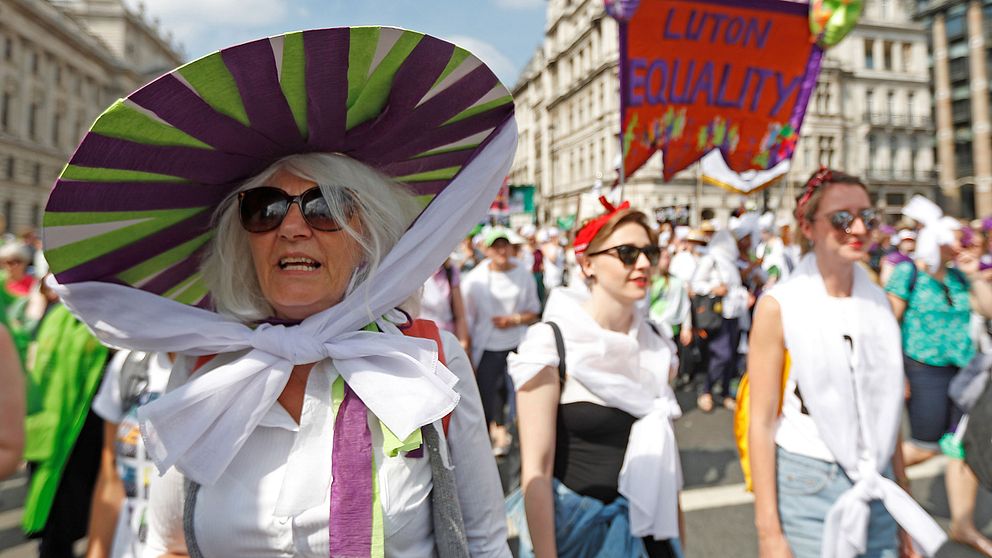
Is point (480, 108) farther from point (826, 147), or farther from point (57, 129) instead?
point (57, 129)

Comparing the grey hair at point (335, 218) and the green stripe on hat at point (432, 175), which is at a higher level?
the green stripe on hat at point (432, 175)

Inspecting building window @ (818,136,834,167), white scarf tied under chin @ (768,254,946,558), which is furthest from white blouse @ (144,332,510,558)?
→ building window @ (818,136,834,167)

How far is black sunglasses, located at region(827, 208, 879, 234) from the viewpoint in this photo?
6.95 feet

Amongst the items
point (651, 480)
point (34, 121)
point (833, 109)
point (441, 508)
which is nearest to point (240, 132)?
point (441, 508)

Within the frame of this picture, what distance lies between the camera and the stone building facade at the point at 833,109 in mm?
39844

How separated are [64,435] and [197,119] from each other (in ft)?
7.14

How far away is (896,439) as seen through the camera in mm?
2045

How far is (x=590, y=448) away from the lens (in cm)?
213

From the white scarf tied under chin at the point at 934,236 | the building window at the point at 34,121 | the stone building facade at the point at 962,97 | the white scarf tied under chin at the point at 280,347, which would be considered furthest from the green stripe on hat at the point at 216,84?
the building window at the point at 34,121

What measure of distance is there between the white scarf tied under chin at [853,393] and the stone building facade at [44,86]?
50348mm

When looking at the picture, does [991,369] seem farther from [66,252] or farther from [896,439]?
[66,252]

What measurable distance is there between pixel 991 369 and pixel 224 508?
3.66m

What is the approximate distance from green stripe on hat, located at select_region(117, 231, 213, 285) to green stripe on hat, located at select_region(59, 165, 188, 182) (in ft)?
0.74

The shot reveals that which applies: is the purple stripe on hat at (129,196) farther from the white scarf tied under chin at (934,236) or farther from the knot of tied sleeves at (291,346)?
the white scarf tied under chin at (934,236)
